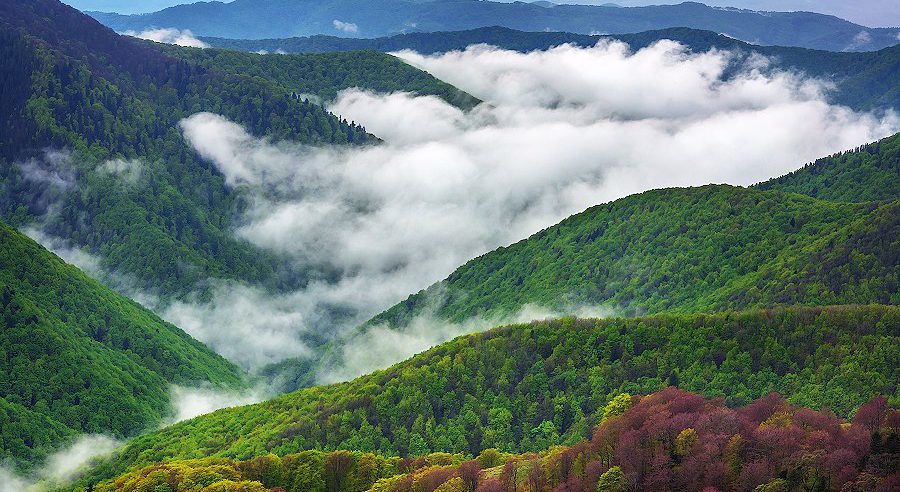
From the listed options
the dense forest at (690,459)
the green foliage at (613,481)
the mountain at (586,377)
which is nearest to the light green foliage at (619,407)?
the dense forest at (690,459)

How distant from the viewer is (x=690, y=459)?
9681 cm

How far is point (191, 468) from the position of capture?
146375mm

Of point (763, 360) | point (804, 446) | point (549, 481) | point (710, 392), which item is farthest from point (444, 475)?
point (763, 360)

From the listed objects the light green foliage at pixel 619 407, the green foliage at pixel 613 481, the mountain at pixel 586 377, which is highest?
the mountain at pixel 586 377

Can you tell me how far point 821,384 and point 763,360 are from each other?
11.4m

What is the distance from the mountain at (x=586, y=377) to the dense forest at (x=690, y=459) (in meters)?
Answer: 40.8

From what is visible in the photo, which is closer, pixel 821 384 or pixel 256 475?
pixel 256 475

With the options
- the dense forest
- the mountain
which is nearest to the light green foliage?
the dense forest

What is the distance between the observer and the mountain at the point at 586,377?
164m

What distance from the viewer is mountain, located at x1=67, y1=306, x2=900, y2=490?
164 m

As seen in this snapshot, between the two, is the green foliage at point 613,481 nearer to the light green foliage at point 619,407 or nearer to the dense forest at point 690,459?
the dense forest at point 690,459

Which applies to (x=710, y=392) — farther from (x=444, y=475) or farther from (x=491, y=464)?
(x=444, y=475)

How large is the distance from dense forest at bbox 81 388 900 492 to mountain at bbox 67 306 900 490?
40.8m

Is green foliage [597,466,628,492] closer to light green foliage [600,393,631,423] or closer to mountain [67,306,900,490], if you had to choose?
light green foliage [600,393,631,423]
